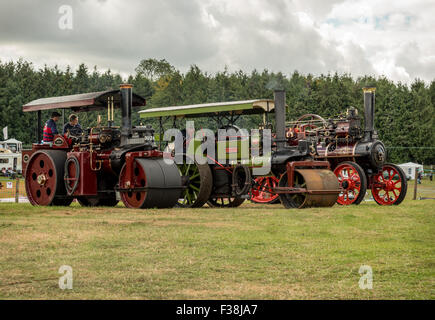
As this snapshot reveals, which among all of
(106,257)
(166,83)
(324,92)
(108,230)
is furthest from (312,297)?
(166,83)

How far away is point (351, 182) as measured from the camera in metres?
16.2

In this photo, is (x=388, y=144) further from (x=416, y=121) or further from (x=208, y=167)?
(x=208, y=167)

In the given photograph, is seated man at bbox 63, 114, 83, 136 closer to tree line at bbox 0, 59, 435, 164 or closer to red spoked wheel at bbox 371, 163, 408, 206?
red spoked wheel at bbox 371, 163, 408, 206

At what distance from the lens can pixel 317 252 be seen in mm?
6922

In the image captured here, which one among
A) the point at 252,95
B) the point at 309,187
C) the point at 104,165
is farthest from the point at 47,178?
the point at 252,95

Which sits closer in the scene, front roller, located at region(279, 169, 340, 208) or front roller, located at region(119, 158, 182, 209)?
front roller, located at region(119, 158, 182, 209)

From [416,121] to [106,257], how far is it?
48.7 meters

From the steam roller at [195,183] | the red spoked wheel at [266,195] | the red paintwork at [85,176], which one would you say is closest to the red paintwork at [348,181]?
the red spoked wheel at [266,195]

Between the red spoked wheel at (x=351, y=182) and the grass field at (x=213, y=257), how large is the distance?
5.02m

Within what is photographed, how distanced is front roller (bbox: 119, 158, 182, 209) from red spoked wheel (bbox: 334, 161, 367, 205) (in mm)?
5065

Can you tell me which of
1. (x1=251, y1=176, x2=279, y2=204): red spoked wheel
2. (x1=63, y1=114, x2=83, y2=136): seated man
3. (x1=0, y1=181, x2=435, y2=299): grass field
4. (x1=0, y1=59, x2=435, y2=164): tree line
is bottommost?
(x1=0, y1=181, x2=435, y2=299): grass field

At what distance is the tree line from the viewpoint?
2007 inches

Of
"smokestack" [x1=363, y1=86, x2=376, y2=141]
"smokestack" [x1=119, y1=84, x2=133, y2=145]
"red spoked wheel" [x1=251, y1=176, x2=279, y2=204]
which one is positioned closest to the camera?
"smokestack" [x1=119, y1=84, x2=133, y2=145]

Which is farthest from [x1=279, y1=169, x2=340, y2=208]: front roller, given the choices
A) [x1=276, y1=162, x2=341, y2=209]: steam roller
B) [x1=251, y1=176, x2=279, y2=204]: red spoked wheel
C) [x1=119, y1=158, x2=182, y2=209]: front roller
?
[x1=119, y1=158, x2=182, y2=209]: front roller
